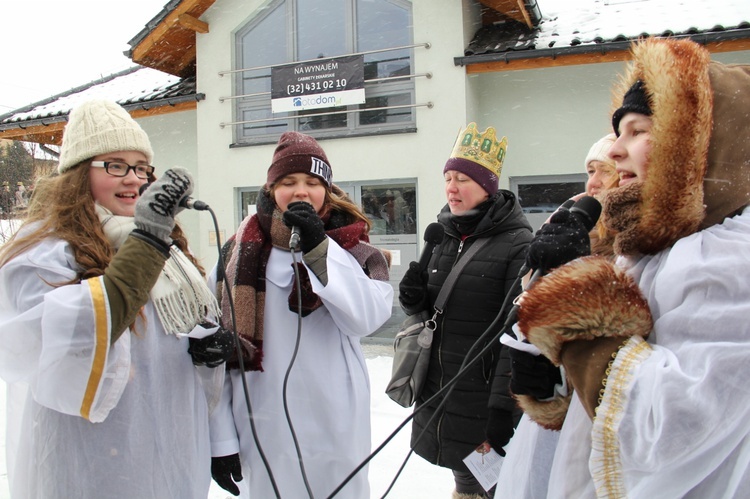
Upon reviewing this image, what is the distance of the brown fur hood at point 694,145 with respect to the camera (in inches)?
44.3

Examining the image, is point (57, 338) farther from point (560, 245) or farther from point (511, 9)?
point (511, 9)

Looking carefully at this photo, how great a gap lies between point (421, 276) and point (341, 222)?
0.51 meters

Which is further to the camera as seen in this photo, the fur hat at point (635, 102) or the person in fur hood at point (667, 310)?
the fur hat at point (635, 102)

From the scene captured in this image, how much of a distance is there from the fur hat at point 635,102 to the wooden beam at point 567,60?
17.6 feet

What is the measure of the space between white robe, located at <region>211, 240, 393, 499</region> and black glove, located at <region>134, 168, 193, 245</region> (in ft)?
2.09

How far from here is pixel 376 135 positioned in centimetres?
708

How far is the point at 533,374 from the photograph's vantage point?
1.41 m

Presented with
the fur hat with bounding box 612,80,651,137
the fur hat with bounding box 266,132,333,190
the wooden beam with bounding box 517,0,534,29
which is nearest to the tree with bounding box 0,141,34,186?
the wooden beam with bounding box 517,0,534,29

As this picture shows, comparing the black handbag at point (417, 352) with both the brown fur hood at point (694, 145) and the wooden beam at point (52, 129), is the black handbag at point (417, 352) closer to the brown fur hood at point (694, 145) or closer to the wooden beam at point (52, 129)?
the brown fur hood at point (694, 145)

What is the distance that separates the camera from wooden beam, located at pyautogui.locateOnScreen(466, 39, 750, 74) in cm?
583

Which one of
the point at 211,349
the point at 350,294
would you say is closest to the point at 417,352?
the point at 350,294

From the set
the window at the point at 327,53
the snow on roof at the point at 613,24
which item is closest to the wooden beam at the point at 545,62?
the snow on roof at the point at 613,24

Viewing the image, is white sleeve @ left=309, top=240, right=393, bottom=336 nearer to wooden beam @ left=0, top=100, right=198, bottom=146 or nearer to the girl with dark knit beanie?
the girl with dark knit beanie

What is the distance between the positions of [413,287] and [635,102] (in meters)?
1.44
